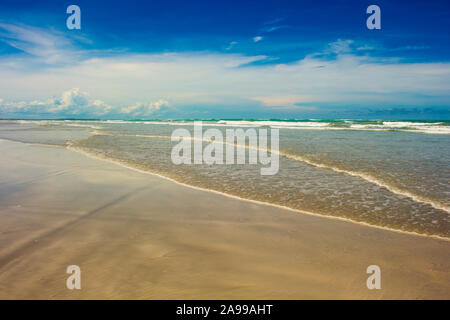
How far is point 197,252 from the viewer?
11.0ft

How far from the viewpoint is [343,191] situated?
19.8 feet

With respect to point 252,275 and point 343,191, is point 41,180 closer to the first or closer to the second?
point 252,275

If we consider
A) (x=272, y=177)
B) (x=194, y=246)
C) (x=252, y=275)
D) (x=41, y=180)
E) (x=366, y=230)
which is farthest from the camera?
(x=272, y=177)

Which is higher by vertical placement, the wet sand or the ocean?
the ocean

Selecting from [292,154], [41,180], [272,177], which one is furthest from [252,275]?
[292,154]

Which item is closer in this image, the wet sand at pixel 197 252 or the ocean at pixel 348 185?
the wet sand at pixel 197 252

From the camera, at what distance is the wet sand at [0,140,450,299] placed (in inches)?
104

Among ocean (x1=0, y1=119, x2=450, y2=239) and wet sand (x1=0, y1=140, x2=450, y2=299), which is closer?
wet sand (x1=0, y1=140, x2=450, y2=299)

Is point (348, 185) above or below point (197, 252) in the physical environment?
above

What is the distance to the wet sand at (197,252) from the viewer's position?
8.63ft

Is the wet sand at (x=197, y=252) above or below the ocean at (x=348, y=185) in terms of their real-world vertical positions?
below

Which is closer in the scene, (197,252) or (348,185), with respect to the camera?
(197,252)
